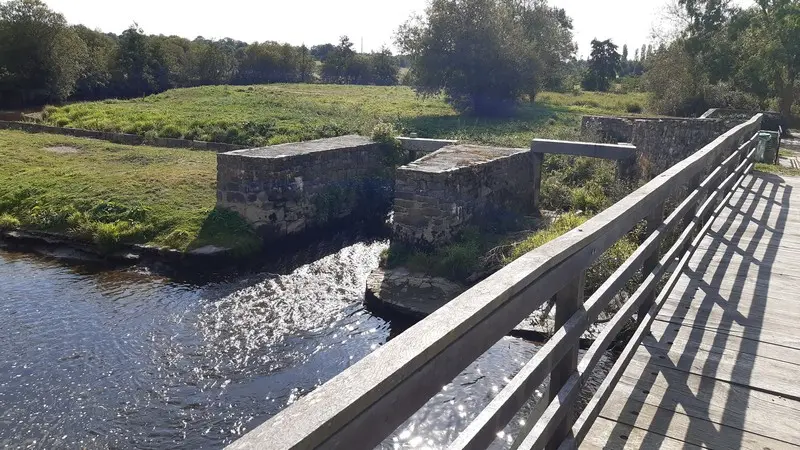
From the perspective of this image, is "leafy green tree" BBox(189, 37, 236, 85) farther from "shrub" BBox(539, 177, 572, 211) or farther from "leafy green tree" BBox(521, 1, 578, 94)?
"shrub" BBox(539, 177, 572, 211)

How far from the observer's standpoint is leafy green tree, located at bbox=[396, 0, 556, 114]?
28750 mm

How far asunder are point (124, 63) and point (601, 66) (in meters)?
43.0

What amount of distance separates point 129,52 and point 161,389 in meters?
46.2

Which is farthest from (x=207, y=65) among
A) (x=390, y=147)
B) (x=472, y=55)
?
(x=390, y=147)

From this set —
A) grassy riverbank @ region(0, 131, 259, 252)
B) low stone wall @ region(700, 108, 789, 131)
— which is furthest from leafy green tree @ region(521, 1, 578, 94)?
grassy riverbank @ region(0, 131, 259, 252)

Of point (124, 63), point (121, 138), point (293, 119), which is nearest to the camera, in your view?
point (121, 138)

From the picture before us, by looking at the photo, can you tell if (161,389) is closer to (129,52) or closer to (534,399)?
(534,399)

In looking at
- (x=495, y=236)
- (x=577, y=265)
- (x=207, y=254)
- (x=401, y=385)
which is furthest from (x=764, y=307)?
(x=207, y=254)

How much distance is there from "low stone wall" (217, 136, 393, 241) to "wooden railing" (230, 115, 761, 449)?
12.0 m

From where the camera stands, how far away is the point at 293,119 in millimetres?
25734

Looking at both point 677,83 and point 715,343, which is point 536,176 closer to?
point 715,343

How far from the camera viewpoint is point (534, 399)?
756 cm

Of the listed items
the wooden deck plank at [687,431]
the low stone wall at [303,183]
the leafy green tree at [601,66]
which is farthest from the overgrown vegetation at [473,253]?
the leafy green tree at [601,66]

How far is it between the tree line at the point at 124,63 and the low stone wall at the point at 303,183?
92.6ft
